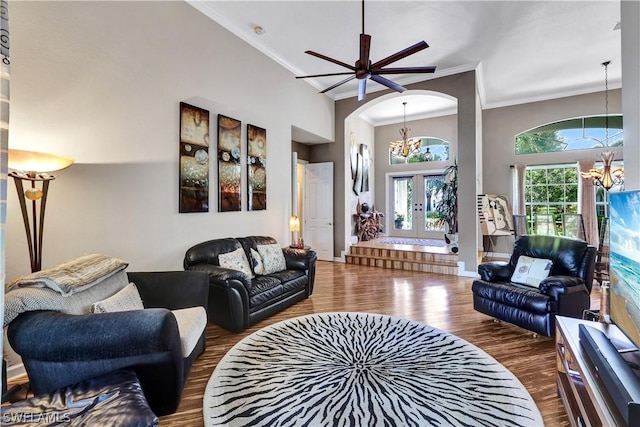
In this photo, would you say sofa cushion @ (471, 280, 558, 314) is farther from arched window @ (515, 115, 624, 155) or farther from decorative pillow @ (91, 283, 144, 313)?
arched window @ (515, 115, 624, 155)

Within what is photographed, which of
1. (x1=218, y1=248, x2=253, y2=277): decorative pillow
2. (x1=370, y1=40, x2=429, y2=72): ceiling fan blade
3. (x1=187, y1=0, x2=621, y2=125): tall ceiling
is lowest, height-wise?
(x1=218, y1=248, x2=253, y2=277): decorative pillow

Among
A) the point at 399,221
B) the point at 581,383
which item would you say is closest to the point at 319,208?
the point at 399,221

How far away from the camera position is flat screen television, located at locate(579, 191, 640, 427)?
1175 mm

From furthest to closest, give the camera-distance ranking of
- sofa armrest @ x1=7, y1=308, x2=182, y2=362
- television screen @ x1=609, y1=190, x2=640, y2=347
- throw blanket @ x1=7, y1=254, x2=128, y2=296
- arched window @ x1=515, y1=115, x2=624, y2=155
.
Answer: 1. arched window @ x1=515, y1=115, x2=624, y2=155
2. throw blanket @ x1=7, y1=254, x2=128, y2=296
3. sofa armrest @ x1=7, y1=308, x2=182, y2=362
4. television screen @ x1=609, y1=190, x2=640, y2=347

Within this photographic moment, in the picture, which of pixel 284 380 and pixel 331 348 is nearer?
pixel 284 380

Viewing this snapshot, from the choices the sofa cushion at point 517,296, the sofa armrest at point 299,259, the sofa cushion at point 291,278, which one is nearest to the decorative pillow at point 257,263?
the sofa cushion at point 291,278

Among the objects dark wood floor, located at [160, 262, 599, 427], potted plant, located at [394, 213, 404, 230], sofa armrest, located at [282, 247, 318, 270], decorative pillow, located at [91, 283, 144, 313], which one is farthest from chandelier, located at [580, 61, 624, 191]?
decorative pillow, located at [91, 283, 144, 313]

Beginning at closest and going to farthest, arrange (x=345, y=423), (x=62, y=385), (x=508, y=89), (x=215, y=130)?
(x=62, y=385) < (x=345, y=423) < (x=215, y=130) < (x=508, y=89)

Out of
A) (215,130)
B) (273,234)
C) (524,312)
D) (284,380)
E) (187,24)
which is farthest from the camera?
(273,234)

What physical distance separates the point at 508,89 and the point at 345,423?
7.10 metres

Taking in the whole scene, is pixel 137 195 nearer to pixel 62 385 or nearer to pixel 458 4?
pixel 62 385

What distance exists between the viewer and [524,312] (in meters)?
2.75

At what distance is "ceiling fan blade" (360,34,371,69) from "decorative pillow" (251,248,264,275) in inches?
103

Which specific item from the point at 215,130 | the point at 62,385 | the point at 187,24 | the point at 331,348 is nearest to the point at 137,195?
the point at 215,130
